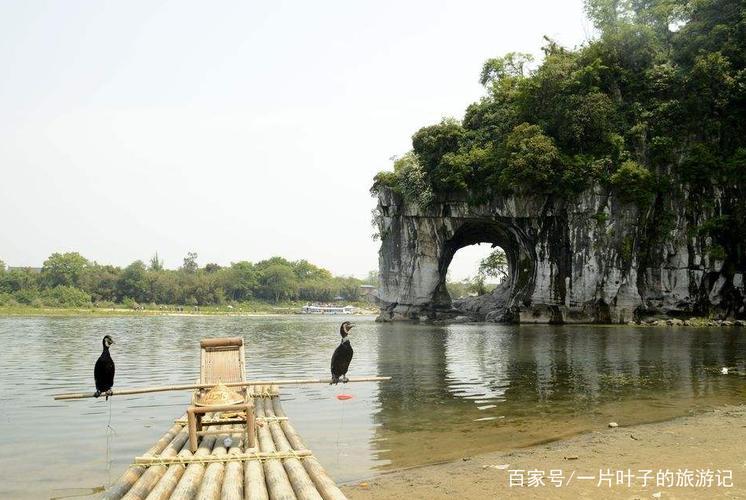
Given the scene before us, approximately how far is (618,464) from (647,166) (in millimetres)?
36055

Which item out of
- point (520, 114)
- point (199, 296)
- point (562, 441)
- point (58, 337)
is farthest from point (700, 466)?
point (199, 296)

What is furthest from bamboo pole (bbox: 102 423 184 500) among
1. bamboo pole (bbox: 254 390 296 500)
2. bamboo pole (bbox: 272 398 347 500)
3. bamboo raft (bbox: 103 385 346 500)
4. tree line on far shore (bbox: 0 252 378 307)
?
tree line on far shore (bbox: 0 252 378 307)

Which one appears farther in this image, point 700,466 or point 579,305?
point 579,305

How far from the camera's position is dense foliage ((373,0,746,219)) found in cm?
3862

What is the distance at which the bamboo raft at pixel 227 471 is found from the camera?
5.57 metres

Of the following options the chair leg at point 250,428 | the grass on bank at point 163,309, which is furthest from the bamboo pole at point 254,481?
the grass on bank at point 163,309

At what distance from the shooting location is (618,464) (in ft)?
26.0

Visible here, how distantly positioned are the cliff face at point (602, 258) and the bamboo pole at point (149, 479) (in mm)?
37686

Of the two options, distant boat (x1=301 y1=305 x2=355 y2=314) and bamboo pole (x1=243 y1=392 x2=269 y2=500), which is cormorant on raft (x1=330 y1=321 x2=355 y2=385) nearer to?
bamboo pole (x1=243 y1=392 x2=269 y2=500)

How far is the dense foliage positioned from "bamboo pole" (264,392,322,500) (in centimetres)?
3400

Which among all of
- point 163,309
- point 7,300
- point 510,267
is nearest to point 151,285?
point 163,309

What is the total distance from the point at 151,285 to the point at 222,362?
281ft

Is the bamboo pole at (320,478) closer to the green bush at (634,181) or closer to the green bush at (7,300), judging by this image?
the green bush at (634,181)

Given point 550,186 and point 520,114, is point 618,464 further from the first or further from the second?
point 520,114
